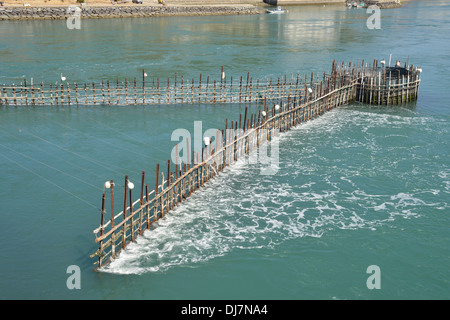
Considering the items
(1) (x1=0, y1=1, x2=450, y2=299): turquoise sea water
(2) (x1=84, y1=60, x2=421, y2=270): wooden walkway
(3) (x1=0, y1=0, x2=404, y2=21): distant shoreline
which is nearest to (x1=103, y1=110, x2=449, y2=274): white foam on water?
(1) (x1=0, y1=1, x2=450, y2=299): turquoise sea water

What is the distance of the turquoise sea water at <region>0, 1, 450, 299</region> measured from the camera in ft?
58.5

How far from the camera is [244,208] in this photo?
23172 mm

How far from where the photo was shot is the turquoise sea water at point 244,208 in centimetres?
1783

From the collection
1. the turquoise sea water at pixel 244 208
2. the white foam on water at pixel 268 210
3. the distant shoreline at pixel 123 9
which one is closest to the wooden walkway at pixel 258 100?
the turquoise sea water at pixel 244 208

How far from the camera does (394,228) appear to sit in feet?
70.5

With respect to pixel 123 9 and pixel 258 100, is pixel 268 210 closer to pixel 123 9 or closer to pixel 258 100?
pixel 258 100

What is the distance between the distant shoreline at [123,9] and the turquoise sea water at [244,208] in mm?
47950

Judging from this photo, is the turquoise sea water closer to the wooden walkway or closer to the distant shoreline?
the wooden walkway

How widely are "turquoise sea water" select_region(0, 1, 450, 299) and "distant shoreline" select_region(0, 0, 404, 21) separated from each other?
157ft

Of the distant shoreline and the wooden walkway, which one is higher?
the distant shoreline

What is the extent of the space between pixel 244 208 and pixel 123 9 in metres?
85.6

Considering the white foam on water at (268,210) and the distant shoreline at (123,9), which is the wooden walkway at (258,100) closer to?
the white foam on water at (268,210)

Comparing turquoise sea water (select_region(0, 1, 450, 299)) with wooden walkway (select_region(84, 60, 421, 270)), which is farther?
wooden walkway (select_region(84, 60, 421, 270))
